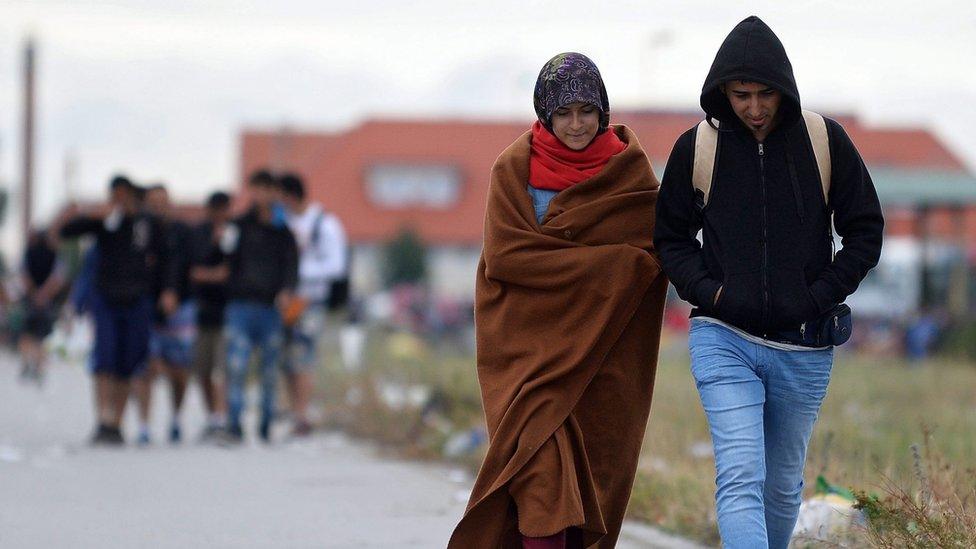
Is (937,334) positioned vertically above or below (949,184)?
below

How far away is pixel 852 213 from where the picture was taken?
18.1 feet

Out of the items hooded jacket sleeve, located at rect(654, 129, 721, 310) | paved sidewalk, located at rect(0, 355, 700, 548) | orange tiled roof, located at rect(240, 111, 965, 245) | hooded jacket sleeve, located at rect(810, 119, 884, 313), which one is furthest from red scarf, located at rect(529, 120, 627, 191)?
orange tiled roof, located at rect(240, 111, 965, 245)

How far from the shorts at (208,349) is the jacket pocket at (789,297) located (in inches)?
342

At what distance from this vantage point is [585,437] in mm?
5906

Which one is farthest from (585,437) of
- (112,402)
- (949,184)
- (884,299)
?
(884,299)

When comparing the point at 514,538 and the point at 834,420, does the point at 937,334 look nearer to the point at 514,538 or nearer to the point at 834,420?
the point at 834,420

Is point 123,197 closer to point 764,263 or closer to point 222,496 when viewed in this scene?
point 222,496

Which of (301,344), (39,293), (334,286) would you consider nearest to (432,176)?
(39,293)

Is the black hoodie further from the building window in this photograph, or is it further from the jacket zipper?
the building window

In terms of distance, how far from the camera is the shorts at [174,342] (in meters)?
13.5

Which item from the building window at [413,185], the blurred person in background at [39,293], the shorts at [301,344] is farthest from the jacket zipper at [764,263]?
the building window at [413,185]

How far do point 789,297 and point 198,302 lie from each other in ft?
29.4

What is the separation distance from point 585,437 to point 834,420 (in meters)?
8.05

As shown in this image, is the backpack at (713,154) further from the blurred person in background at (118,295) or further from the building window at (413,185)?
the building window at (413,185)
